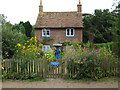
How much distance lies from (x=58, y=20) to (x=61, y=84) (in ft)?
52.0

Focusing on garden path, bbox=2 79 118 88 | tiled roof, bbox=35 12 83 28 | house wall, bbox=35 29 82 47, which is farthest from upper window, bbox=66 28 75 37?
garden path, bbox=2 79 118 88

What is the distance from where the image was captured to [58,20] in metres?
21.9

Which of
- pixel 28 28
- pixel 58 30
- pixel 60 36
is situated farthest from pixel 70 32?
pixel 28 28

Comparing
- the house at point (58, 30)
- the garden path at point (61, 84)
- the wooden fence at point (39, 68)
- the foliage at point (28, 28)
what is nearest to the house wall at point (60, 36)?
the house at point (58, 30)

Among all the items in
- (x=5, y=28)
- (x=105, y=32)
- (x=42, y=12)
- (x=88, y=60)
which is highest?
(x=42, y=12)

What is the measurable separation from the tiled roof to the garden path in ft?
46.2

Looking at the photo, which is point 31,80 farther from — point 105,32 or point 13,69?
point 105,32

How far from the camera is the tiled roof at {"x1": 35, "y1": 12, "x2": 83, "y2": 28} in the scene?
2109 cm

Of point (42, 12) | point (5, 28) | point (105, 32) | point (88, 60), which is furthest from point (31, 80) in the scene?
point (105, 32)

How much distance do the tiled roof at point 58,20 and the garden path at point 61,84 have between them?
555 inches

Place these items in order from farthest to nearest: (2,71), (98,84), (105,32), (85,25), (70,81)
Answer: (85,25), (105,32), (2,71), (70,81), (98,84)

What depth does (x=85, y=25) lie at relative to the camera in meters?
32.6

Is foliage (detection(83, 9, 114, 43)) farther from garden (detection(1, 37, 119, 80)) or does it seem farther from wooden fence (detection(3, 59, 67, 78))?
wooden fence (detection(3, 59, 67, 78))

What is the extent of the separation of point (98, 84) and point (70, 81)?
1403 millimetres
